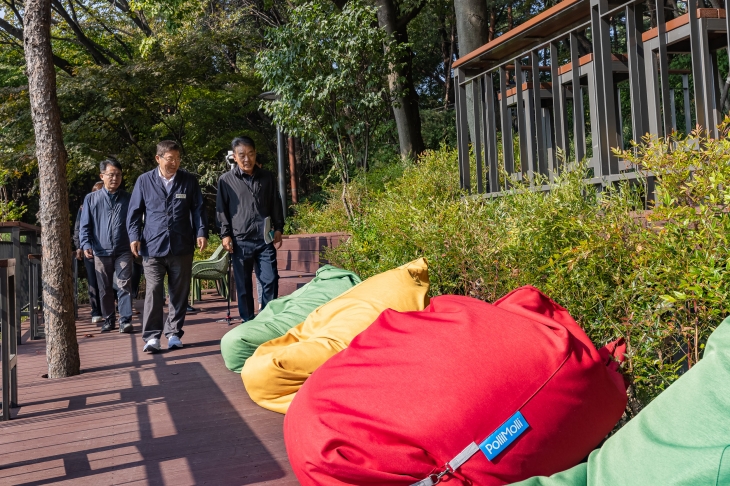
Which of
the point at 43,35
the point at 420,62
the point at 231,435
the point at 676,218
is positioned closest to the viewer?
the point at 676,218

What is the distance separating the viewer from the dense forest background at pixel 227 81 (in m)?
11.1

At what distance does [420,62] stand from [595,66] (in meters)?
23.0

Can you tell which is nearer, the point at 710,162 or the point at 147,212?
the point at 710,162

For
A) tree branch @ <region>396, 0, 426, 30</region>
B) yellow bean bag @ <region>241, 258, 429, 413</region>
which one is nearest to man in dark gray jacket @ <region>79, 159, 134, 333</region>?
yellow bean bag @ <region>241, 258, 429, 413</region>

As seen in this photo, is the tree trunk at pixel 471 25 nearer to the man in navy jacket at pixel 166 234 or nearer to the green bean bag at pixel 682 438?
the man in navy jacket at pixel 166 234

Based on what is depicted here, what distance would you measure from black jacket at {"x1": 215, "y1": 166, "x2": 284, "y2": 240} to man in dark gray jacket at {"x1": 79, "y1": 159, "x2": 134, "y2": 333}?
1930 mm

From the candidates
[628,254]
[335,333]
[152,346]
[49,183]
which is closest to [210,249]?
[152,346]

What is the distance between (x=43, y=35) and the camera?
544cm

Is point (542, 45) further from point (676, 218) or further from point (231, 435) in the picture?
point (231, 435)

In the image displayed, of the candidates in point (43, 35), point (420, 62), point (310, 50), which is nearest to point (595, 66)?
point (43, 35)

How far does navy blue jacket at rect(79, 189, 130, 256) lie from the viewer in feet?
27.8

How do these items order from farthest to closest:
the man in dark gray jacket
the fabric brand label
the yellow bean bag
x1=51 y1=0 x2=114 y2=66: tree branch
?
1. x1=51 y1=0 x2=114 y2=66: tree branch
2. the man in dark gray jacket
3. the yellow bean bag
4. the fabric brand label

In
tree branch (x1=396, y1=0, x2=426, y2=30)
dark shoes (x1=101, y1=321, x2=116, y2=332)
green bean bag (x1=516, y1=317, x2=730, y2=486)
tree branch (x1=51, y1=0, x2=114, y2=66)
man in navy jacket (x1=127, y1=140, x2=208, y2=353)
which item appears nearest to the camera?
green bean bag (x1=516, y1=317, x2=730, y2=486)

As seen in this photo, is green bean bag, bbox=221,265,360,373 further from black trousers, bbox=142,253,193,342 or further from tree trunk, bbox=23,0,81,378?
black trousers, bbox=142,253,193,342
